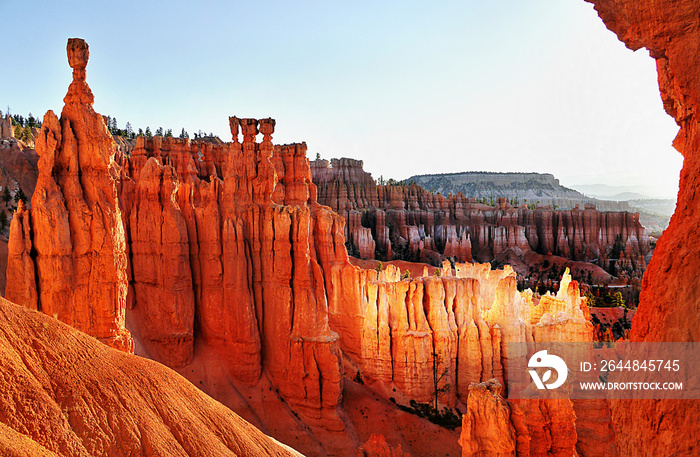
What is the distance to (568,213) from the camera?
81.8 m

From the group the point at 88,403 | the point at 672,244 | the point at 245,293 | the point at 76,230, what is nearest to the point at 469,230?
the point at 245,293

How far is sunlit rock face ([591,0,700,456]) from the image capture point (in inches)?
190

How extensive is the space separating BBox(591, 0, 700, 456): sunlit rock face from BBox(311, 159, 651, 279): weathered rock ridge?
64.4 metres

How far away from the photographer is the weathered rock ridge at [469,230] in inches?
2921

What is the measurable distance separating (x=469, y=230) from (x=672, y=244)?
3022 inches

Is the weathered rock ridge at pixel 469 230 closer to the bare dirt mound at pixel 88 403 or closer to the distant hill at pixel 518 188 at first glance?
the bare dirt mound at pixel 88 403

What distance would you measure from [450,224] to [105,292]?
71.6 metres

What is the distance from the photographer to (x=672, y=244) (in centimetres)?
548

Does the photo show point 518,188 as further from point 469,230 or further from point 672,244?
point 672,244

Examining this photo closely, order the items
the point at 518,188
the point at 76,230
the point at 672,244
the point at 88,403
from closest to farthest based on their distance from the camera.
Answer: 1. the point at 672,244
2. the point at 88,403
3. the point at 76,230
4. the point at 518,188

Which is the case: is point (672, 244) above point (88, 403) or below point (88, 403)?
above
